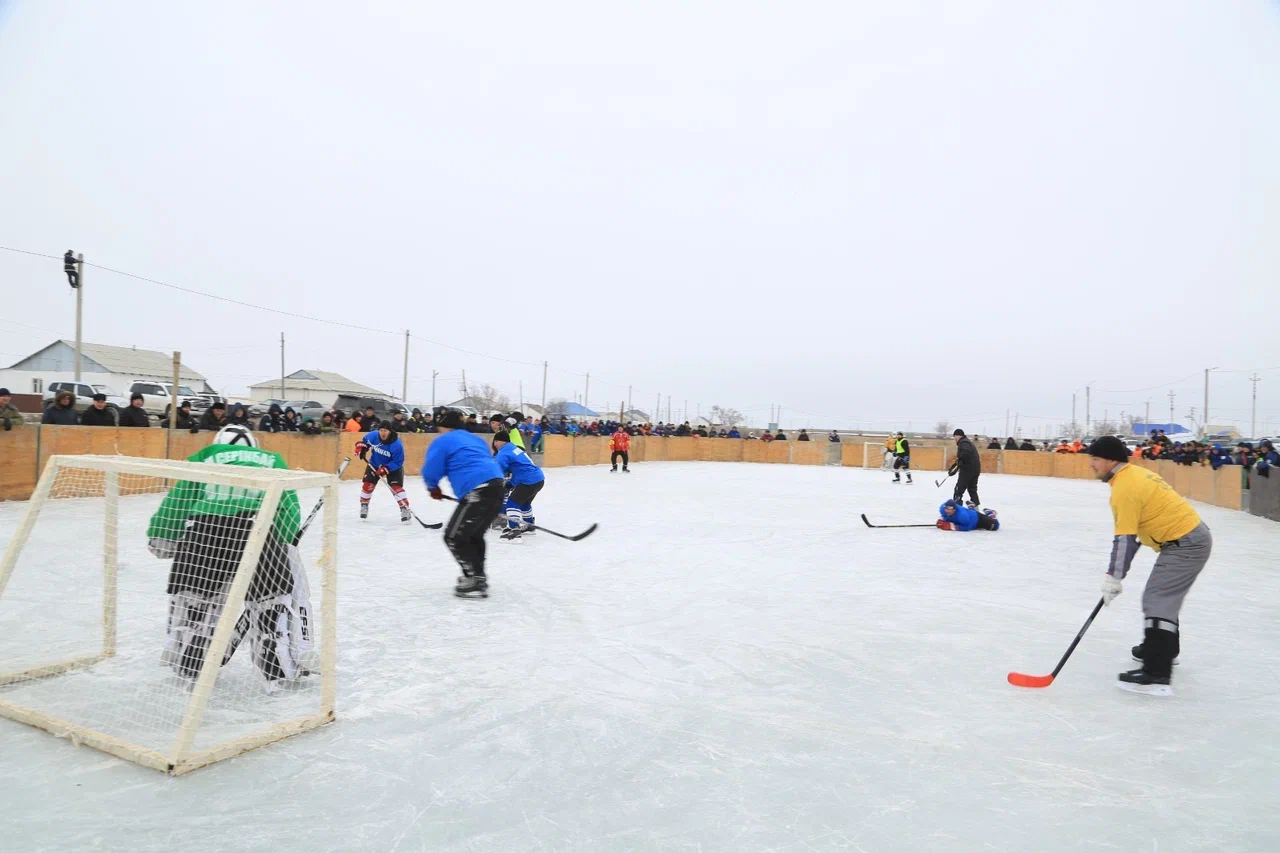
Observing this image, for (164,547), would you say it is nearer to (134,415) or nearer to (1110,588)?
(1110,588)

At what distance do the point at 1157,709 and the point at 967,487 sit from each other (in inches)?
364

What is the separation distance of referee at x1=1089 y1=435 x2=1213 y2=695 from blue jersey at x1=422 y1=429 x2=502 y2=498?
14.1 feet

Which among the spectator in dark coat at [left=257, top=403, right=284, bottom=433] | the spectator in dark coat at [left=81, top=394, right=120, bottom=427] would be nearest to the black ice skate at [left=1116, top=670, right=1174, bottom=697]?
the spectator in dark coat at [left=81, top=394, right=120, bottom=427]

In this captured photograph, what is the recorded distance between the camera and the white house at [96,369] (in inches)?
1542

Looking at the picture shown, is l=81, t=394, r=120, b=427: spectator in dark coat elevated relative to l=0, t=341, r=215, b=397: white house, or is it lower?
lower

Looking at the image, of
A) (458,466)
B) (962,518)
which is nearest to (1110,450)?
(458,466)

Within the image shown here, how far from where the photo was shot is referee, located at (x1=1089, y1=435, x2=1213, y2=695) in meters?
4.36

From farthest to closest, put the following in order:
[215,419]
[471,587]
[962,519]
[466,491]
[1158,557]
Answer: [215,419]
[962,519]
[466,491]
[471,587]
[1158,557]

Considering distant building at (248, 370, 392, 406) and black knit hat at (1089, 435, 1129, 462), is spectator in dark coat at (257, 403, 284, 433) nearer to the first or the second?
black knit hat at (1089, 435, 1129, 462)

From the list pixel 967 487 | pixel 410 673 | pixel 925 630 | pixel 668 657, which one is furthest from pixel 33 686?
pixel 967 487

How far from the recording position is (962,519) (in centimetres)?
1123

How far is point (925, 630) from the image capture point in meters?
5.63

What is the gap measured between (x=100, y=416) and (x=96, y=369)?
3940 cm

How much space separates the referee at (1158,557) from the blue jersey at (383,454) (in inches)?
318
